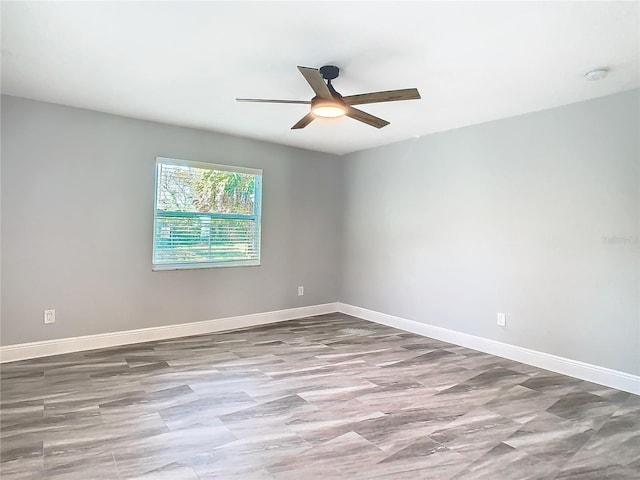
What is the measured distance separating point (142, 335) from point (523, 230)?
161 inches

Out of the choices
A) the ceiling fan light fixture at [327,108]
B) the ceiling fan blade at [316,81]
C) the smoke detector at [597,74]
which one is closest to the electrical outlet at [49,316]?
the ceiling fan light fixture at [327,108]

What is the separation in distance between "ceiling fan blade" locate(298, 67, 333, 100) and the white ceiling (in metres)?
0.26

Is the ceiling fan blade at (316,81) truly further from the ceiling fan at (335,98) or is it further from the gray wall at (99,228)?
the gray wall at (99,228)

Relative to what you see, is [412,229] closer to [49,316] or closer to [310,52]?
[310,52]

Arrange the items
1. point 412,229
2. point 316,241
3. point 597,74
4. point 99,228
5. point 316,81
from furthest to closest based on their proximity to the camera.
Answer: point 316,241 → point 412,229 → point 99,228 → point 597,74 → point 316,81

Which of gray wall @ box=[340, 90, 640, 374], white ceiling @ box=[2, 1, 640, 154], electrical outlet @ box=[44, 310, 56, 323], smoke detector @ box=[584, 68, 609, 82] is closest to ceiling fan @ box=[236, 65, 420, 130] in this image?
white ceiling @ box=[2, 1, 640, 154]

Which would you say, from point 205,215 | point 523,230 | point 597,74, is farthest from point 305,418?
point 597,74

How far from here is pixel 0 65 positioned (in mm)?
2852

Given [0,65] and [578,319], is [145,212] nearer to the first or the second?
[0,65]

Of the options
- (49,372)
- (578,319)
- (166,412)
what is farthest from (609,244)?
(49,372)

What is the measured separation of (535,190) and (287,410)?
9.82 feet

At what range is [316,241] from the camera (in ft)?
18.6

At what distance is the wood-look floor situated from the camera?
2.02 meters

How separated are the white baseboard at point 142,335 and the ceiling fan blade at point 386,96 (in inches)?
125
